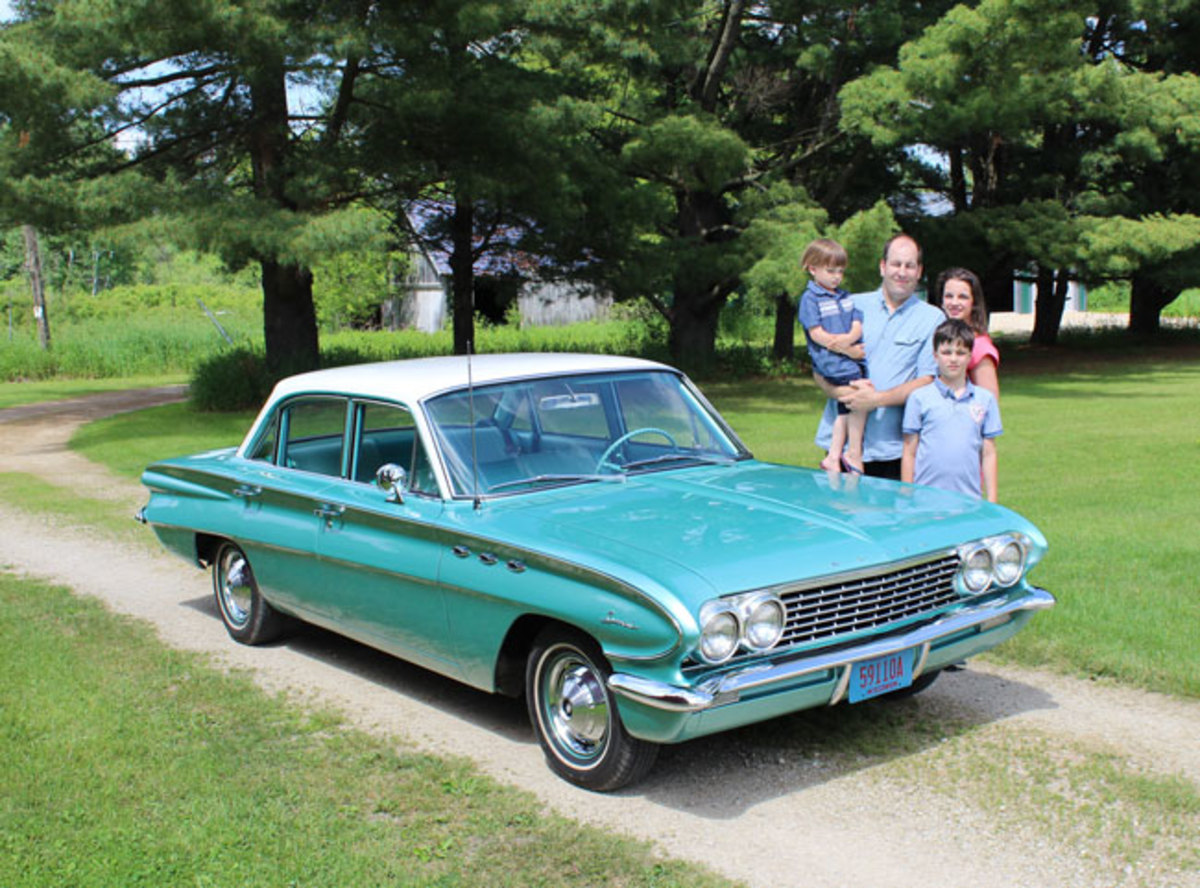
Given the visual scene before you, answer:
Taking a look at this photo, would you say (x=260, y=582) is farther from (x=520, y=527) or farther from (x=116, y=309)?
(x=116, y=309)

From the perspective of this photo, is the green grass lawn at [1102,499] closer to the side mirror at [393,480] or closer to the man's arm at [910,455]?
the man's arm at [910,455]

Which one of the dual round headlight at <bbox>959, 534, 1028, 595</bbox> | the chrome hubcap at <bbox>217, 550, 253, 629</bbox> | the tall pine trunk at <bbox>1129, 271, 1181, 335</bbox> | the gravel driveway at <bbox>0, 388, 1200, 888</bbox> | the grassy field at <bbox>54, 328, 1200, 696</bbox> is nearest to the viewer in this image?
the gravel driveway at <bbox>0, 388, 1200, 888</bbox>

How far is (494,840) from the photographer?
450 centimetres

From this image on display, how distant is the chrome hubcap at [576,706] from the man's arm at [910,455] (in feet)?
7.57

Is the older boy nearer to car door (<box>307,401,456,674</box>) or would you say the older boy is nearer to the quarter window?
car door (<box>307,401,456,674</box>)

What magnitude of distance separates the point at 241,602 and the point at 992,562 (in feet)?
13.5

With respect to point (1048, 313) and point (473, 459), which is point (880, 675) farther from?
point (1048, 313)

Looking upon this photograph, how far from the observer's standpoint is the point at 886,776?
503cm

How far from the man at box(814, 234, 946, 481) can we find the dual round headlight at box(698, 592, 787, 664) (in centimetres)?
227

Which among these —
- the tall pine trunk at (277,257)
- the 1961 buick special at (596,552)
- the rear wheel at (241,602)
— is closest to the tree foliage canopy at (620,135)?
the tall pine trunk at (277,257)

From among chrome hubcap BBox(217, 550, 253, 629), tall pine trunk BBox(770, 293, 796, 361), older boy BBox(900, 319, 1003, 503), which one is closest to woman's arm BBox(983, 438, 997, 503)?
older boy BBox(900, 319, 1003, 503)

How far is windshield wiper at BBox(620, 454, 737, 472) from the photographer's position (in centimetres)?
Result: 609

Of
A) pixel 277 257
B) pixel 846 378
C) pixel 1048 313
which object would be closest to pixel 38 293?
pixel 277 257

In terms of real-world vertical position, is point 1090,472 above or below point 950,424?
below
